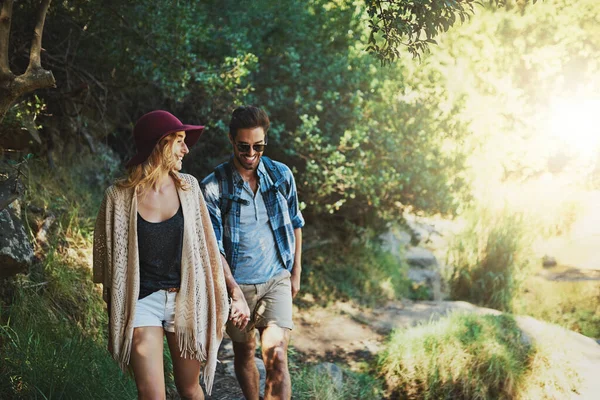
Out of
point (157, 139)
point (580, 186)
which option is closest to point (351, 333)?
point (157, 139)

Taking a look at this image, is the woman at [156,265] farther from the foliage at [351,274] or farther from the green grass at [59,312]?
the foliage at [351,274]

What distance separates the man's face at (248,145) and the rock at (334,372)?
2487mm

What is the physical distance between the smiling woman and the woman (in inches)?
658

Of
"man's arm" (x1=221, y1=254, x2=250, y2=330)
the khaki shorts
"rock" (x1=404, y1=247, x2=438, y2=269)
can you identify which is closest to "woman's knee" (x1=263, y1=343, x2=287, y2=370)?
the khaki shorts

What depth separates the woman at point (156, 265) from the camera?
2.86m

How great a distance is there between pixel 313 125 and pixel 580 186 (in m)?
11.7

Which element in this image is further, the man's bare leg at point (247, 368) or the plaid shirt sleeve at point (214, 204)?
the man's bare leg at point (247, 368)

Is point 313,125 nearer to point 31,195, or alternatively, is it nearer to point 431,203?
point 431,203

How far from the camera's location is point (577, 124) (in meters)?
18.1

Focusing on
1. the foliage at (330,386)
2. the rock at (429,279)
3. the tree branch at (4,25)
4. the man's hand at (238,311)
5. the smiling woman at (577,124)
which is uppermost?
the smiling woman at (577,124)

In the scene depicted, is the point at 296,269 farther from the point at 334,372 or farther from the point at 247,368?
the point at 334,372

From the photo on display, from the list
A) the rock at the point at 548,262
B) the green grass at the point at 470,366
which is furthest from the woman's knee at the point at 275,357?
the rock at the point at 548,262

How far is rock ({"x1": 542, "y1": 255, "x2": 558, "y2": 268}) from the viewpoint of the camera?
12.0m

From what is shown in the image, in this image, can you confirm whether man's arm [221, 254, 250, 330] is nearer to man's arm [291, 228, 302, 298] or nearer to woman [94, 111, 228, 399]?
woman [94, 111, 228, 399]
